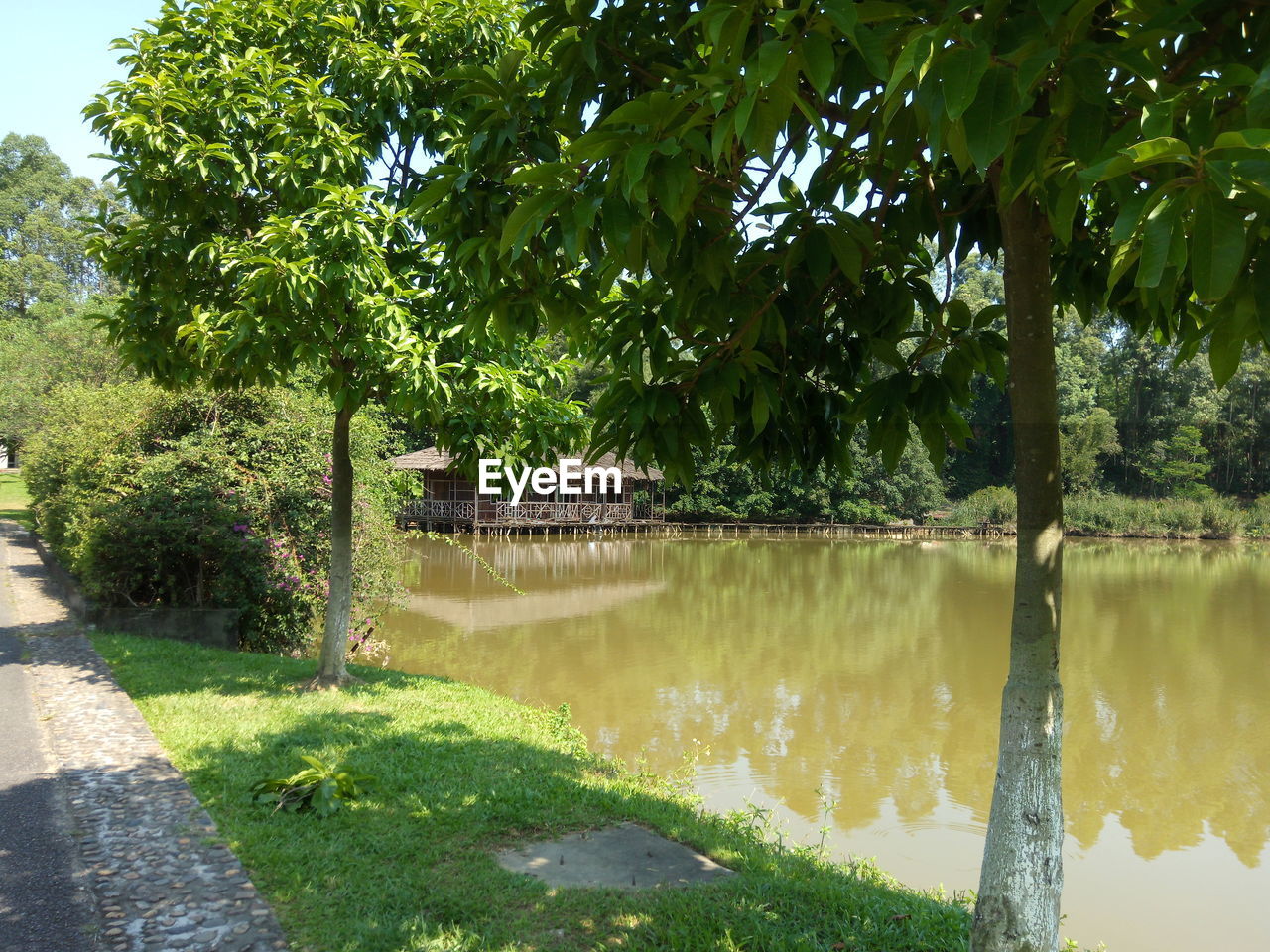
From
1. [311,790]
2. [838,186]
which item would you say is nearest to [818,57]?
[838,186]

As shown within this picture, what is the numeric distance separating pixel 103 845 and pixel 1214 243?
5.18 metres

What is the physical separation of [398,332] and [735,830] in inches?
167

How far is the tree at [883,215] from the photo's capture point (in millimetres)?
1605

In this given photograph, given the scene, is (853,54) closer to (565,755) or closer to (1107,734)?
(565,755)

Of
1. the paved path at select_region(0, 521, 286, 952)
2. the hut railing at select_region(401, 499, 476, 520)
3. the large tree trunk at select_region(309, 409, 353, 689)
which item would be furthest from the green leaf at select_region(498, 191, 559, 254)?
the hut railing at select_region(401, 499, 476, 520)

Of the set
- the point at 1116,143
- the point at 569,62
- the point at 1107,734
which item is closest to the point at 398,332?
the point at 569,62

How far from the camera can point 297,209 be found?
22.8 feet

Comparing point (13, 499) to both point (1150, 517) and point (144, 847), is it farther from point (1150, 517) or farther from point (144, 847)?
point (1150, 517)

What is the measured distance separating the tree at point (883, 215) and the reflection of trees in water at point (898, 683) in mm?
5844

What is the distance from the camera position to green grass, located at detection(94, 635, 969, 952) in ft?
12.2

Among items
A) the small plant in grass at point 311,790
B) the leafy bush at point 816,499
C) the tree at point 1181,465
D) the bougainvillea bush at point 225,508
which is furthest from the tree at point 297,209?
the tree at point 1181,465

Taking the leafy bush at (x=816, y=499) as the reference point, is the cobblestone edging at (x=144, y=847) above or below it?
below

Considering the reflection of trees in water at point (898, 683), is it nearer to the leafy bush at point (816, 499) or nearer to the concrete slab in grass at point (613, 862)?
the concrete slab in grass at point (613, 862)

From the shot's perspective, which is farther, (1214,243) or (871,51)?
(871,51)
